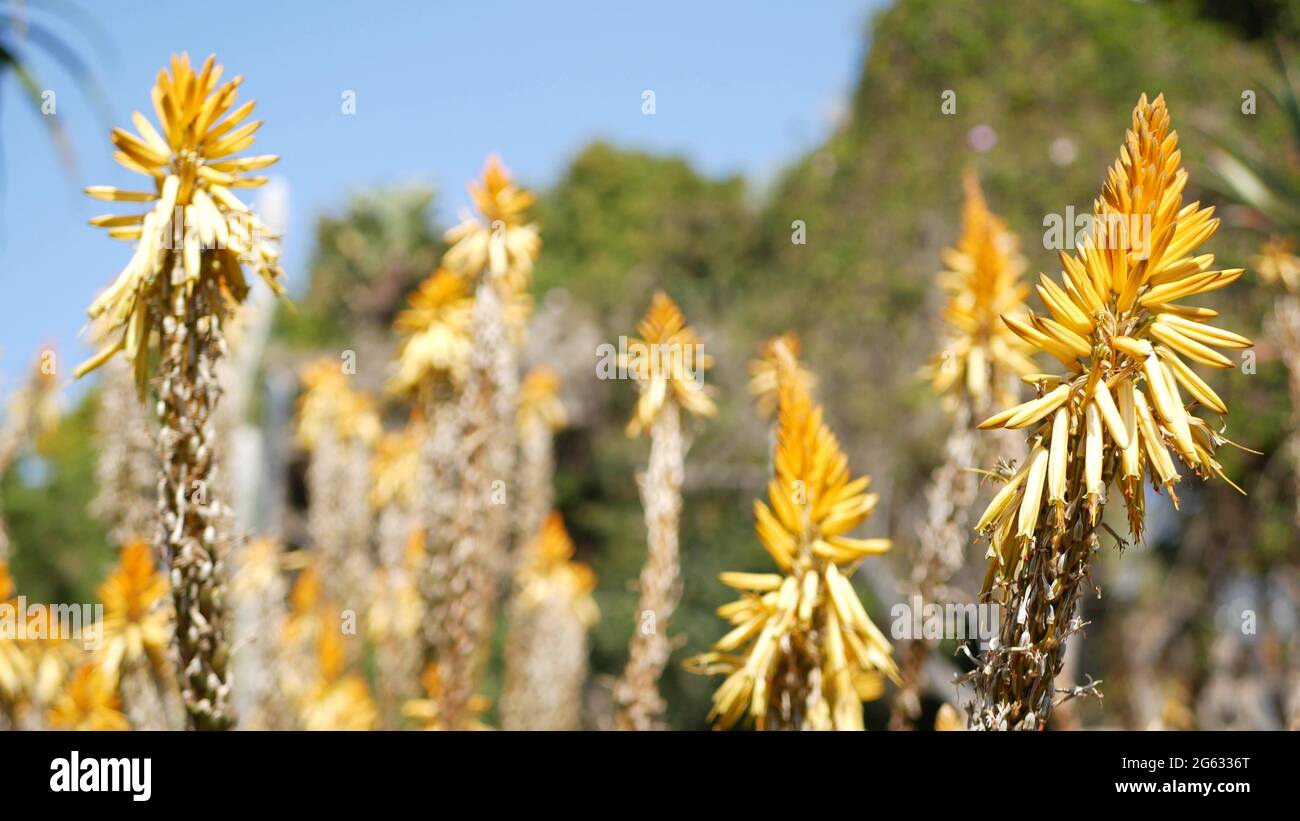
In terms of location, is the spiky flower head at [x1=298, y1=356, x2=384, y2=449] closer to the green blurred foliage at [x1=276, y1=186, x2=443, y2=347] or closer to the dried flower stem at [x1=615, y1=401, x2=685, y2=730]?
the dried flower stem at [x1=615, y1=401, x2=685, y2=730]

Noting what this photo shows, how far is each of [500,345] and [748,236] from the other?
1821 cm

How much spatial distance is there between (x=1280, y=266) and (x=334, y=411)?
6.53 metres

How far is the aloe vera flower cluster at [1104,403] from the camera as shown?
2.18 metres

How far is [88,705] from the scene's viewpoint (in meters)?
4.08

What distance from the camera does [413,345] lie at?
5.22 meters

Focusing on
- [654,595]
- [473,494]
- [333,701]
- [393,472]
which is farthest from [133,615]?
[393,472]

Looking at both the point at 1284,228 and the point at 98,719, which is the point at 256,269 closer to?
the point at 98,719

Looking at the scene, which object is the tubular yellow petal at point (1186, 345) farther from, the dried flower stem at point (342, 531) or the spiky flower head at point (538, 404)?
the spiky flower head at point (538, 404)

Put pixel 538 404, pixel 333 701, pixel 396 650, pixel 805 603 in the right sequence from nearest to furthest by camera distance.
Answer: pixel 805 603 < pixel 333 701 < pixel 396 650 < pixel 538 404

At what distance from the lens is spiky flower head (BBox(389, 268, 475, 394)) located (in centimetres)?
516

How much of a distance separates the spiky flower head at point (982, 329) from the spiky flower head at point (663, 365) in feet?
3.18

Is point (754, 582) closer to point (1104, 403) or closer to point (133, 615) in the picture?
point (1104, 403)

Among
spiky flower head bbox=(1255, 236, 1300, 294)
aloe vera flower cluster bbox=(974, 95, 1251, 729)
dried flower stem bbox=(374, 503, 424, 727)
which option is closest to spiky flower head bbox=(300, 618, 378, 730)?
Result: dried flower stem bbox=(374, 503, 424, 727)

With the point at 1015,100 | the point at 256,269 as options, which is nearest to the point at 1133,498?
the point at 256,269
